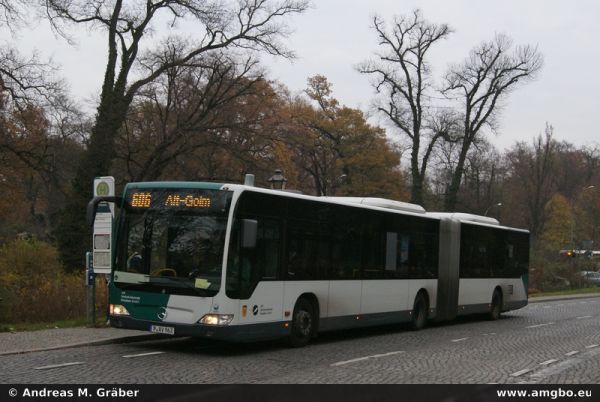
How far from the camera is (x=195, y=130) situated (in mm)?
35031

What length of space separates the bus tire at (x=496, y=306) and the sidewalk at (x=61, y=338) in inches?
503

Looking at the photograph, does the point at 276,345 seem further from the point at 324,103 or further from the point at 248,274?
the point at 324,103

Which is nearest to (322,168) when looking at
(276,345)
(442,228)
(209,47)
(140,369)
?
(209,47)

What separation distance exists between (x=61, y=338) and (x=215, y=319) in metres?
3.54

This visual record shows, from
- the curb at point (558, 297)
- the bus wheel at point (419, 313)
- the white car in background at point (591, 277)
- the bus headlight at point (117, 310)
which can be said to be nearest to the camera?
the bus headlight at point (117, 310)

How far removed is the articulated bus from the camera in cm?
1187

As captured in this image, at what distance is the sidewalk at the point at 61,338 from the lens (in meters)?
12.2

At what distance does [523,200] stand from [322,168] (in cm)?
2812

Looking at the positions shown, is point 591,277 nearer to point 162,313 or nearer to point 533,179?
point 533,179

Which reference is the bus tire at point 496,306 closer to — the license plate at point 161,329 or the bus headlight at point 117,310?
the license plate at point 161,329

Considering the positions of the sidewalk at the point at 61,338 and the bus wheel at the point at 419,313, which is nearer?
the sidewalk at the point at 61,338

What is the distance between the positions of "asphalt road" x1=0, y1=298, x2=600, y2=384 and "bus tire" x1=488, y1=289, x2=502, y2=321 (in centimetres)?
596

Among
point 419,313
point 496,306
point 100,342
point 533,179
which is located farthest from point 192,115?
point 533,179

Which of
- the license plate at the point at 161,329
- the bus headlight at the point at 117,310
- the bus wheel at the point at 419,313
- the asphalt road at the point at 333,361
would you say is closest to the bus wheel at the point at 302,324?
the asphalt road at the point at 333,361
